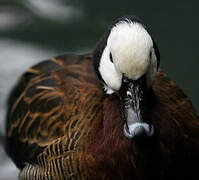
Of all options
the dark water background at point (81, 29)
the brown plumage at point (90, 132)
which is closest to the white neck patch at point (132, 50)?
the brown plumage at point (90, 132)

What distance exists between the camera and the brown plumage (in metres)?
2.84

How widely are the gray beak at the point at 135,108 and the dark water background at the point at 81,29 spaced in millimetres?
2055

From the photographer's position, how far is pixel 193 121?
307cm

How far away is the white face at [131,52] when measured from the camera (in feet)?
8.23

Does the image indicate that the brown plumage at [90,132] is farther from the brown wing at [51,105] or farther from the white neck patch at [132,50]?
the white neck patch at [132,50]

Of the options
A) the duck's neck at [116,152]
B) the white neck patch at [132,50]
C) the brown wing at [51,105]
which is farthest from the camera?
the brown wing at [51,105]

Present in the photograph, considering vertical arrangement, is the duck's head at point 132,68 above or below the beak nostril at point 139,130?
above

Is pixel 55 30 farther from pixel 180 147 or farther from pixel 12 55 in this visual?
pixel 180 147

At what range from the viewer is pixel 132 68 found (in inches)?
99.4

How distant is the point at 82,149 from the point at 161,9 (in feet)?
8.55

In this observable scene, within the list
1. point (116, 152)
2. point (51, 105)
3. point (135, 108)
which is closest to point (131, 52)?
point (135, 108)

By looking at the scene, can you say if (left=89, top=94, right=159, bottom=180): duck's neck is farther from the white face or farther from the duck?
the white face

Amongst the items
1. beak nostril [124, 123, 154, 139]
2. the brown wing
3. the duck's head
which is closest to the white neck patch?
the duck's head

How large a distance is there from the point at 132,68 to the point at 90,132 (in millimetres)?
584
